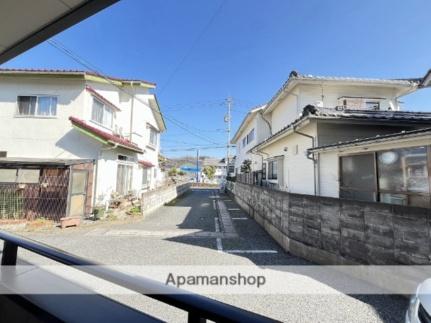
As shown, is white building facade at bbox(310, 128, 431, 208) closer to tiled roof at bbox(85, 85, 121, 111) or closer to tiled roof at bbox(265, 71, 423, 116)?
tiled roof at bbox(265, 71, 423, 116)

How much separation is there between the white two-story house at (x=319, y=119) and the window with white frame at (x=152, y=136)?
7.53 m

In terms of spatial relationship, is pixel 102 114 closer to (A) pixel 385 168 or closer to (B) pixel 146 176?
(B) pixel 146 176

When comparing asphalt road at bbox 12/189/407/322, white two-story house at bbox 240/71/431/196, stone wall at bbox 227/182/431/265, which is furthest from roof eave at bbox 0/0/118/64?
white two-story house at bbox 240/71/431/196

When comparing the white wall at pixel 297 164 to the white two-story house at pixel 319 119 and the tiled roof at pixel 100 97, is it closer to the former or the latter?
the white two-story house at pixel 319 119

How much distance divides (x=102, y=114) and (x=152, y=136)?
5955 mm

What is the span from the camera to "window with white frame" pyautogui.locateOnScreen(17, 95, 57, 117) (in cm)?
948

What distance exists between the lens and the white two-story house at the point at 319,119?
19.8ft

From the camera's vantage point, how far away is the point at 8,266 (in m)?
1.79

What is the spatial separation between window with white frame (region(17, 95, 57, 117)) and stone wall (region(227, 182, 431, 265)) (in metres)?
9.63

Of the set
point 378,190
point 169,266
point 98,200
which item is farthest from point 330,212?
point 98,200

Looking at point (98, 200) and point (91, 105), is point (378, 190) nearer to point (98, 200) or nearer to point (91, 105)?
point (98, 200)

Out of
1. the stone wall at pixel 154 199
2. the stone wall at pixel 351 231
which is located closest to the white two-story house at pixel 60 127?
the stone wall at pixel 154 199

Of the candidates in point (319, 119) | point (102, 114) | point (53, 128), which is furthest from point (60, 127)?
point (319, 119)

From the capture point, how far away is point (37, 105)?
31.2ft
